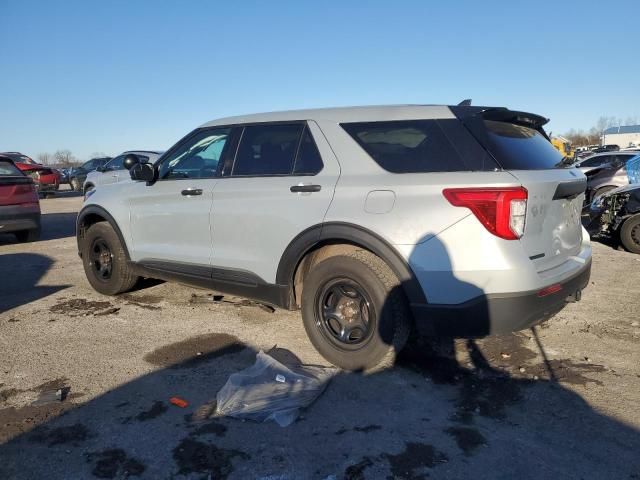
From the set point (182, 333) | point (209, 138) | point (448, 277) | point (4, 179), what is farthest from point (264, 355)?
point (4, 179)

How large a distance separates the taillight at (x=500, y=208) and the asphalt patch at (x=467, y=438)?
116cm

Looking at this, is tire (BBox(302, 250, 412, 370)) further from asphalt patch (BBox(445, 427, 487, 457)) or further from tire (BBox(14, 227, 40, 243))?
tire (BBox(14, 227, 40, 243))

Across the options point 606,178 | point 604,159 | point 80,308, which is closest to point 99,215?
point 80,308

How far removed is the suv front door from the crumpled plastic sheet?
134cm

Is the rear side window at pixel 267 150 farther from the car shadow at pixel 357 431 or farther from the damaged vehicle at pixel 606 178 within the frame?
the damaged vehicle at pixel 606 178

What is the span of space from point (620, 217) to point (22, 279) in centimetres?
892

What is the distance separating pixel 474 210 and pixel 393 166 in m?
0.69

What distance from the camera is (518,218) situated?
126 inches

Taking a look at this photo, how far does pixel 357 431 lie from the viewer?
2.99 meters

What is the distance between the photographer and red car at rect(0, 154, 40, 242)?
902 cm

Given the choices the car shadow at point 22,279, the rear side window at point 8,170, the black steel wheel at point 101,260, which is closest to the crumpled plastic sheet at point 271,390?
the black steel wheel at point 101,260

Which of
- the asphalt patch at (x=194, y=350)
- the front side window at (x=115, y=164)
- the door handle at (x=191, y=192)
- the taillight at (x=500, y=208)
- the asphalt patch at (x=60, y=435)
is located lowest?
the asphalt patch at (x=60, y=435)

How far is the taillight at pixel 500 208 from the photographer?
125 inches

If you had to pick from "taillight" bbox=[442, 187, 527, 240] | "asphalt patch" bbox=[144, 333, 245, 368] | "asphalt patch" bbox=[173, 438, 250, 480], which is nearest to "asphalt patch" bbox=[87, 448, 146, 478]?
"asphalt patch" bbox=[173, 438, 250, 480]
